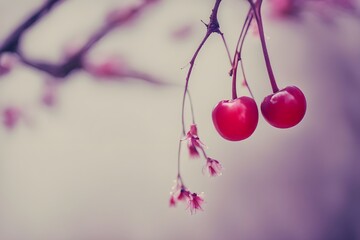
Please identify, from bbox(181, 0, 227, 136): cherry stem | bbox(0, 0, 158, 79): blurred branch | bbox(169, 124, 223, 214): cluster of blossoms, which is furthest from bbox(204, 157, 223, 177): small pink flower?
bbox(0, 0, 158, 79): blurred branch

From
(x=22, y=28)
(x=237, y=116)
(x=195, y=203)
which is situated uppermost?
(x=22, y=28)

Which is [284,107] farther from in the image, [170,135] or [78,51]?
[78,51]

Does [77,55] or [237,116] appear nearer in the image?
[237,116]

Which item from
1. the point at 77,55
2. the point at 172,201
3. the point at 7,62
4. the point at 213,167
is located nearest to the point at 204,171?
the point at 213,167

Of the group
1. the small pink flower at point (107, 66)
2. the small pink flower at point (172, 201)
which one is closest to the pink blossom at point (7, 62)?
the small pink flower at point (107, 66)

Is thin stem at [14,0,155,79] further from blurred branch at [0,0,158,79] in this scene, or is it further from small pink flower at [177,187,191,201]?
Result: small pink flower at [177,187,191,201]

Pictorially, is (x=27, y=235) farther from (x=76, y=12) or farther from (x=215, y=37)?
(x=215, y=37)

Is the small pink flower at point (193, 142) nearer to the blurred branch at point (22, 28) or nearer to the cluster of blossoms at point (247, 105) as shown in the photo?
the cluster of blossoms at point (247, 105)
